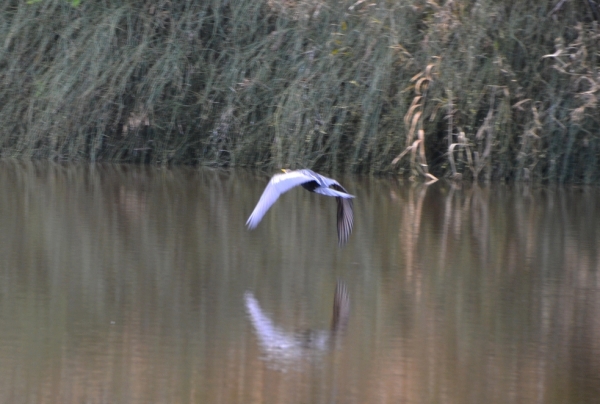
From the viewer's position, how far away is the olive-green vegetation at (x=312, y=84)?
11828 millimetres

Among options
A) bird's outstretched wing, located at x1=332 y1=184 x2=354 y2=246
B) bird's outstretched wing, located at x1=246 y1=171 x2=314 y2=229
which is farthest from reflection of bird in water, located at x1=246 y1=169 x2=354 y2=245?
bird's outstretched wing, located at x1=332 y1=184 x2=354 y2=246

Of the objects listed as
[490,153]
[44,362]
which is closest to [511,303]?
[44,362]

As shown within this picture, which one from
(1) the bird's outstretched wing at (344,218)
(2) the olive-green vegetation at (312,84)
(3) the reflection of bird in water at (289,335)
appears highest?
(2) the olive-green vegetation at (312,84)

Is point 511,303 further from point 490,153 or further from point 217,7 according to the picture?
point 217,7

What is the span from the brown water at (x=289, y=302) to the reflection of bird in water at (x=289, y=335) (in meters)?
0.02

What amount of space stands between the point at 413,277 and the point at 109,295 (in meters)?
2.01

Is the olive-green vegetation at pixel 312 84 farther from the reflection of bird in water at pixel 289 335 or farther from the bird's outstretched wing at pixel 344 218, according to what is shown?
the reflection of bird in water at pixel 289 335

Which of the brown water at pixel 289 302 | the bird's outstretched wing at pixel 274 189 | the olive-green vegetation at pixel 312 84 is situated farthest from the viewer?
the olive-green vegetation at pixel 312 84

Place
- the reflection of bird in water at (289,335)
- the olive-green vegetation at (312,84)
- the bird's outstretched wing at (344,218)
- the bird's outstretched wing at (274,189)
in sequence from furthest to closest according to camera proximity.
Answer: the olive-green vegetation at (312,84) < the bird's outstretched wing at (344,218) < the bird's outstretched wing at (274,189) < the reflection of bird in water at (289,335)

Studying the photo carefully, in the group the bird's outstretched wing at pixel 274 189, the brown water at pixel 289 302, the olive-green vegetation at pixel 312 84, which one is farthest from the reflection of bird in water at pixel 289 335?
the olive-green vegetation at pixel 312 84

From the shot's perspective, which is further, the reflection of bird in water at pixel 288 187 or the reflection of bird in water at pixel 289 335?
the reflection of bird in water at pixel 288 187

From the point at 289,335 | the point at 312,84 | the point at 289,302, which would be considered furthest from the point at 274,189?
the point at 312,84

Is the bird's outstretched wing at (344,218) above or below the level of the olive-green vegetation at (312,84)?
below

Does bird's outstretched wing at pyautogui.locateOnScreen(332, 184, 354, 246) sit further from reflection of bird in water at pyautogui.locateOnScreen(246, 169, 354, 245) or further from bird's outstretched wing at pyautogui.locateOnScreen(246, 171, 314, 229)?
bird's outstretched wing at pyautogui.locateOnScreen(246, 171, 314, 229)
